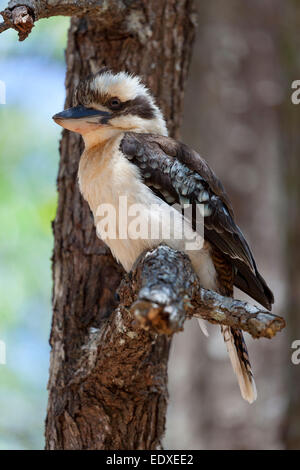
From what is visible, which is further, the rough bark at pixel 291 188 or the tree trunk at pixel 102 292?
the rough bark at pixel 291 188

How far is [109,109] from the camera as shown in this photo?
3100 mm

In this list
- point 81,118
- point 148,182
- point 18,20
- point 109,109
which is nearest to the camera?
point 18,20

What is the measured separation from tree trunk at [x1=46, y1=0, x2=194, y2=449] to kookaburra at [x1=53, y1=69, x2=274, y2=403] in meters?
0.27

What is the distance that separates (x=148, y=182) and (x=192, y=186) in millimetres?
184

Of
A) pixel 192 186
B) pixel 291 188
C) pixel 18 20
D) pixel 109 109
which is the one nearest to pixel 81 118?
pixel 109 109

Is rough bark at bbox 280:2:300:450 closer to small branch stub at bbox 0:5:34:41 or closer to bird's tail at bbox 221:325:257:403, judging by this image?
bird's tail at bbox 221:325:257:403

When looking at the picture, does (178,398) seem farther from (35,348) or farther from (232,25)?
(232,25)

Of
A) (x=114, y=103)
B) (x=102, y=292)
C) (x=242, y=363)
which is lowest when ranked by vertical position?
(x=242, y=363)

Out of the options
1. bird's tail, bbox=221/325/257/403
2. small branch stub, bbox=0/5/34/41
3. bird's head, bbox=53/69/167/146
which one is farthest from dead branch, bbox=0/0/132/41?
bird's tail, bbox=221/325/257/403

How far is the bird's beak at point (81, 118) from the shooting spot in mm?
2936

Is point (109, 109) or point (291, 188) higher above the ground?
point (291, 188)

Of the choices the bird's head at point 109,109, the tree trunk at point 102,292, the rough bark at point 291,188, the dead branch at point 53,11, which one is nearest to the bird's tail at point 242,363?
the tree trunk at point 102,292

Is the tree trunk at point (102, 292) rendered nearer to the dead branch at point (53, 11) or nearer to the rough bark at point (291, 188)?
the dead branch at point (53, 11)

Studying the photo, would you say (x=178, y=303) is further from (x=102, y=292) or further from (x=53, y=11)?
(x=53, y=11)
